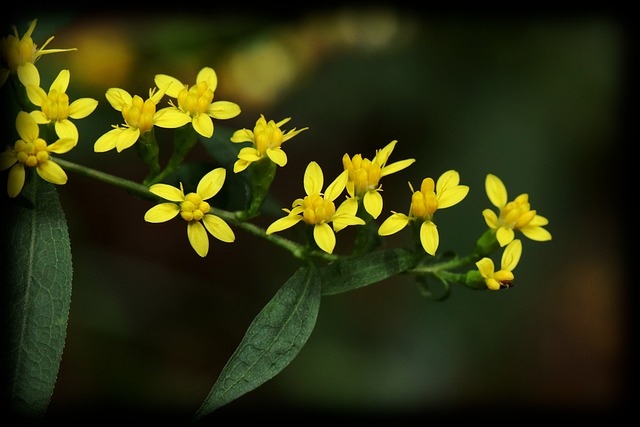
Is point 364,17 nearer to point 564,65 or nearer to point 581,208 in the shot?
point 564,65

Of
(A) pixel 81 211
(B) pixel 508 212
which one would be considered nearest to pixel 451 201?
(B) pixel 508 212

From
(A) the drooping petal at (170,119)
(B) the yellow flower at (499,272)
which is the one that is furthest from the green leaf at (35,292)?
(B) the yellow flower at (499,272)

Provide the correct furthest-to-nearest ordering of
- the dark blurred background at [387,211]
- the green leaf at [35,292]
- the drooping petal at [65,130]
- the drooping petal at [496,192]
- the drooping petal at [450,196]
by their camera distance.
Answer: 1. the dark blurred background at [387,211]
2. the drooping petal at [496,192]
3. the drooping petal at [450,196]
4. the drooping petal at [65,130]
5. the green leaf at [35,292]

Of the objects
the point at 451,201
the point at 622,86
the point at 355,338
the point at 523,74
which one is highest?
the point at 523,74

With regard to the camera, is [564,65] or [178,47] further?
[564,65]

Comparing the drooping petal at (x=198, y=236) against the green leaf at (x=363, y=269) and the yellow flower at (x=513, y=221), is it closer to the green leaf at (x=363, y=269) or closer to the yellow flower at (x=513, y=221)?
the green leaf at (x=363, y=269)

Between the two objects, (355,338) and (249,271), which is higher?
(249,271)
